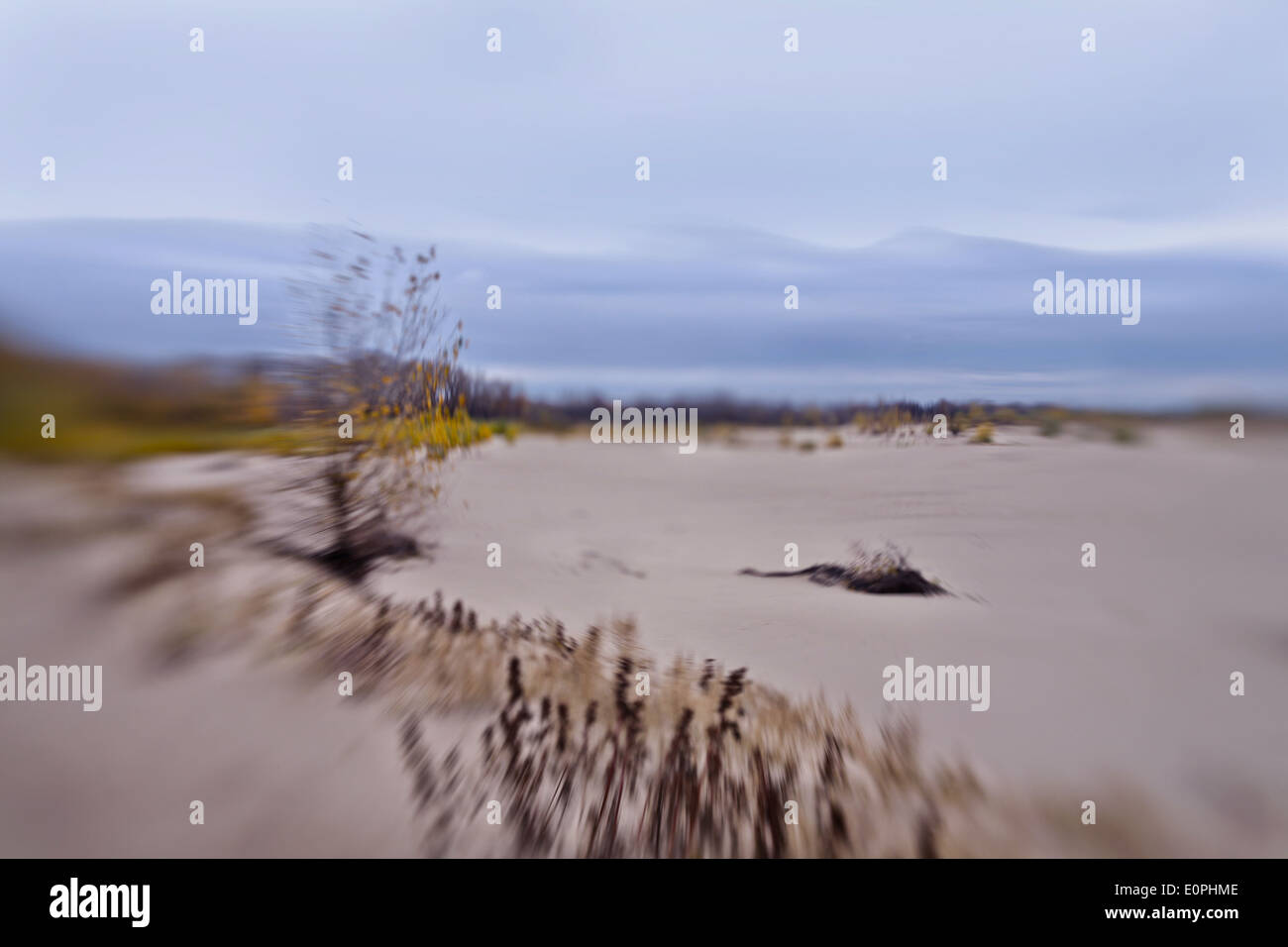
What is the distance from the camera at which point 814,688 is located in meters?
4.39

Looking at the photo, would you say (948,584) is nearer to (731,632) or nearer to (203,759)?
(731,632)

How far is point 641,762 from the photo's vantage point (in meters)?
3.68

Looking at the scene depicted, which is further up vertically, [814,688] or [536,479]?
[536,479]

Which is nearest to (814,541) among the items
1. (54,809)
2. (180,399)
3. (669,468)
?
(669,468)

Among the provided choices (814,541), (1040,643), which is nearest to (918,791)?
(1040,643)

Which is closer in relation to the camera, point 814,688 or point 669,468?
point 814,688

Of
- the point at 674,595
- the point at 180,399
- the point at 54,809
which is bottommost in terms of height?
the point at 54,809

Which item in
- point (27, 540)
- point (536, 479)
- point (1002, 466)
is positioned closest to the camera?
point (27, 540)

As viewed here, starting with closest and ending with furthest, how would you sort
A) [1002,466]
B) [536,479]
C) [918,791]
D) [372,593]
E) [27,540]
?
[918,791]
[372,593]
[27,540]
[1002,466]
[536,479]

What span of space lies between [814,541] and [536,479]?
339cm

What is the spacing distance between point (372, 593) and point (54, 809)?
1955mm

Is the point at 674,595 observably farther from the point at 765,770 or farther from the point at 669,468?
the point at 669,468

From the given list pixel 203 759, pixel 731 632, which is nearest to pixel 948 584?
pixel 731 632

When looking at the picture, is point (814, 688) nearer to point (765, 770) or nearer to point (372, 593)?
point (765, 770)
